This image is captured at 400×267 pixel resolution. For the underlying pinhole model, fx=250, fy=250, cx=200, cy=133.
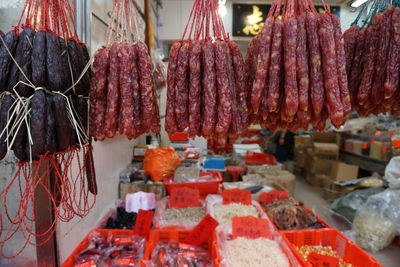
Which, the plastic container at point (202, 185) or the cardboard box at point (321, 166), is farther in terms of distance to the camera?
the cardboard box at point (321, 166)

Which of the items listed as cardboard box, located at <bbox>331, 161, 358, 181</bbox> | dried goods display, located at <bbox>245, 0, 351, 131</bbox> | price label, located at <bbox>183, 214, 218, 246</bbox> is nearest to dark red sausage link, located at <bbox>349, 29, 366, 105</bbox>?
dried goods display, located at <bbox>245, 0, 351, 131</bbox>

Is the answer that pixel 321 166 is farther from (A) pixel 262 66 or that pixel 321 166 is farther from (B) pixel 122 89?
(B) pixel 122 89

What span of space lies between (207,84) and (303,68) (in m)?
0.46

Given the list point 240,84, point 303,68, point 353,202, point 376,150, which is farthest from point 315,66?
point 376,150

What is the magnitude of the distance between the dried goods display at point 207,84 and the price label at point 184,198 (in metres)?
2.03

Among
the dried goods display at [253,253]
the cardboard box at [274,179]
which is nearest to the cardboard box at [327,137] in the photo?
the cardboard box at [274,179]

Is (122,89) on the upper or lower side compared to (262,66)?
lower

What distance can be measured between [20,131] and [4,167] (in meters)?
0.90

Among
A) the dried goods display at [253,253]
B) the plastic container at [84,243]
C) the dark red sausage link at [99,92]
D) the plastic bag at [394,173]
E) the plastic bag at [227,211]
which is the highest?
the dark red sausage link at [99,92]

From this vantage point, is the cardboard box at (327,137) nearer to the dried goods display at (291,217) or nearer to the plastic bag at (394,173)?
the plastic bag at (394,173)

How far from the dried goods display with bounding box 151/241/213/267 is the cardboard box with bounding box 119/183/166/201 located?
3.64ft

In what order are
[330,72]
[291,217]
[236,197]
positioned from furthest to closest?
[236,197] < [291,217] < [330,72]

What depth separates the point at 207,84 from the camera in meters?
1.29

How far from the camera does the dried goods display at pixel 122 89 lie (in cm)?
132
